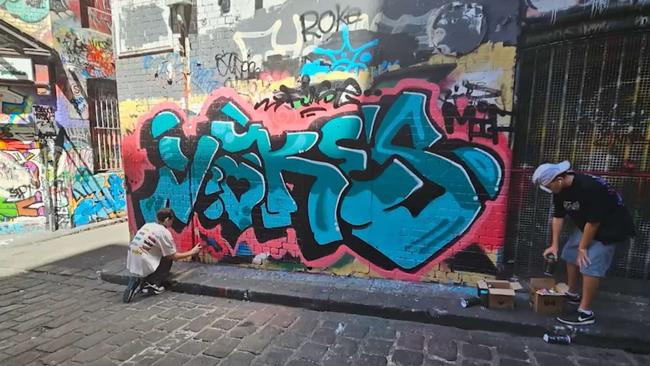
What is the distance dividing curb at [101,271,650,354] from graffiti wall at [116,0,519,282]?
29.8 inches

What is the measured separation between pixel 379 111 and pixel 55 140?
25.7 ft

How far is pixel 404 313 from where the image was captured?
3877mm

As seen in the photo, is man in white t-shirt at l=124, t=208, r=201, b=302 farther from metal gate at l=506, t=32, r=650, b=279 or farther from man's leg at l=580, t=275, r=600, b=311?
man's leg at l=580, t=275, r=600, b=311

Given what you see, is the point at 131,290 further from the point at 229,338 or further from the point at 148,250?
the point at 229,338

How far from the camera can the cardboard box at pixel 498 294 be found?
3.81m

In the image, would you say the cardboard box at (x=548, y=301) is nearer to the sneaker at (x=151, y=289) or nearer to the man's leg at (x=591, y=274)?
the man's leg at (x=591, y=274)

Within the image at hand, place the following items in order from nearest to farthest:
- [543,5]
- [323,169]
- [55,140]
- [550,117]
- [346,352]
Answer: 1. [346,352]
2. [543,5]
3. [550,117]
4. [323,169]
5. [55,140]

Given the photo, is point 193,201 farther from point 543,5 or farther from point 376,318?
→ point 543,5

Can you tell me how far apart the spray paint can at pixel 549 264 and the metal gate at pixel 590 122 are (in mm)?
115

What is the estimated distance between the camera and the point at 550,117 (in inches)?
163

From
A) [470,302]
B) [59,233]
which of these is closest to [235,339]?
[470,302]

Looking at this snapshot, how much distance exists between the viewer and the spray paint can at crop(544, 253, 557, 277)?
13.0ft

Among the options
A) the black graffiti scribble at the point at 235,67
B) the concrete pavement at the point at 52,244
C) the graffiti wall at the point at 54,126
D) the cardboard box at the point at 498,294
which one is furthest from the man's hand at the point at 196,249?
the graffiti wall at the point at 54,126

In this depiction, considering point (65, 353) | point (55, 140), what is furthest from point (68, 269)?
point (55, 140)
